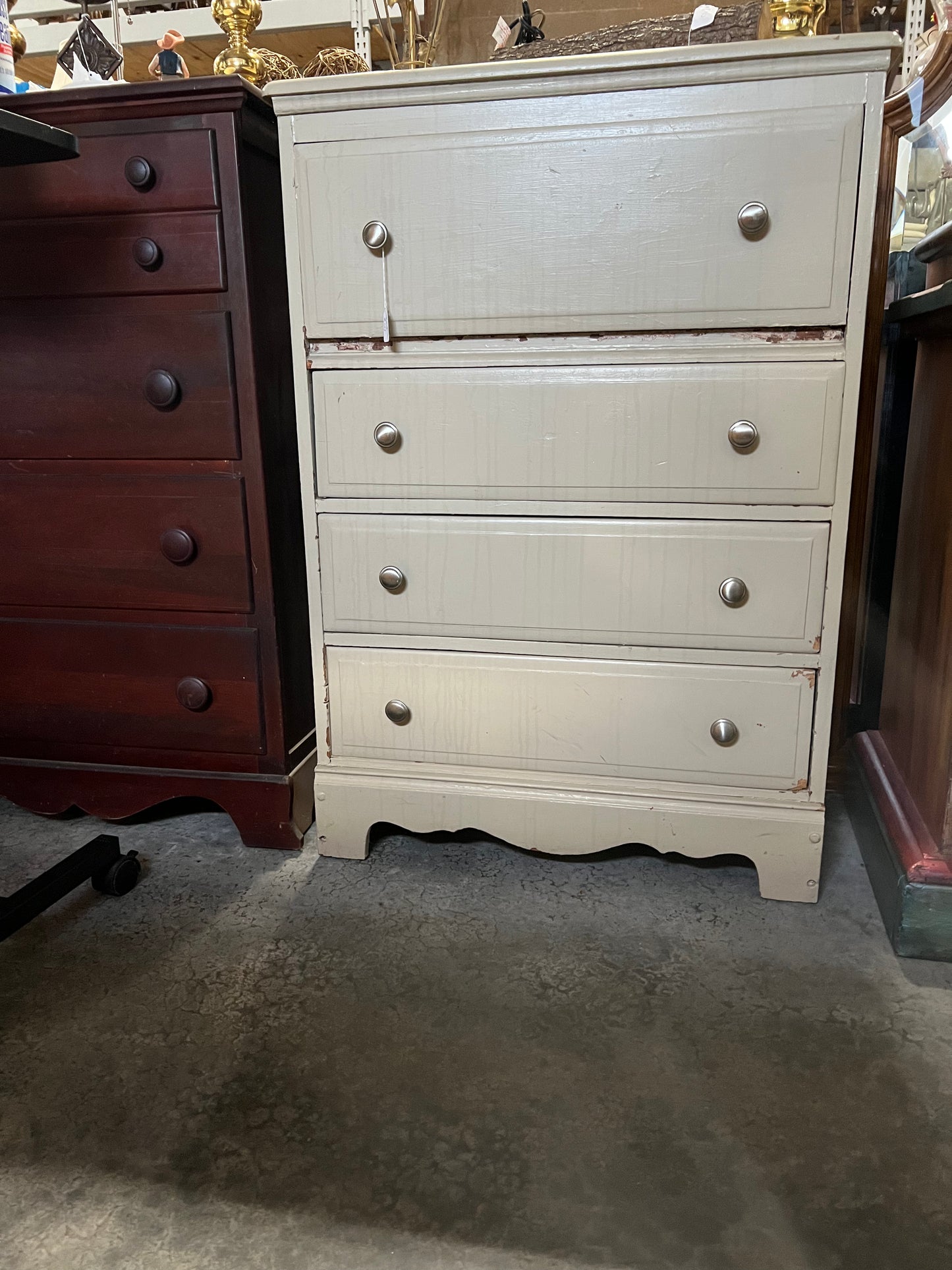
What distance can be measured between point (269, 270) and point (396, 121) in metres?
0.32

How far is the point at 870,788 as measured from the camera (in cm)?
155

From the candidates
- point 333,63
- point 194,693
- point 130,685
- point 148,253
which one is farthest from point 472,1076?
point 333,63

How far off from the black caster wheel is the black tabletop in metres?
1.06

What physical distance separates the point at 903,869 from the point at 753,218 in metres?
0.95

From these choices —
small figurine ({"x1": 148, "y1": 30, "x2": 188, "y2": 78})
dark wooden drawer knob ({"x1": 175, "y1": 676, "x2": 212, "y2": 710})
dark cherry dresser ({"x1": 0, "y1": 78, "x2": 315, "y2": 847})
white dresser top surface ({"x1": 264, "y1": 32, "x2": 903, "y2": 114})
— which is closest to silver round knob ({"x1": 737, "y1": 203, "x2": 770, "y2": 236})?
white dresser top surface ({"x1": 264, "y1": 32, "x2": 903, "y2": 114})

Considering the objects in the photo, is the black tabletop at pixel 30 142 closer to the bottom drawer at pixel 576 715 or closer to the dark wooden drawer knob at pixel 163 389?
the dark wooden drawer knob at pixel 163 389

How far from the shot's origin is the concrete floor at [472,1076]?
0.86m

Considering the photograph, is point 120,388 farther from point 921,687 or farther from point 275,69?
point 921,687

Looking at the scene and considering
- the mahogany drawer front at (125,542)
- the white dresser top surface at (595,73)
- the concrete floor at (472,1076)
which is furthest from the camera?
the mahogany drawer front at (125,542)

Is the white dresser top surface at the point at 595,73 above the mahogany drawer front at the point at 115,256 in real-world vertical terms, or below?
above

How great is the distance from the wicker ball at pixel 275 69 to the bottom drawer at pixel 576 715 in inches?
42.8

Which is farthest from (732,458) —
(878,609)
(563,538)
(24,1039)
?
(24,1039)

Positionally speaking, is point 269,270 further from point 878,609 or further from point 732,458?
point 878,609

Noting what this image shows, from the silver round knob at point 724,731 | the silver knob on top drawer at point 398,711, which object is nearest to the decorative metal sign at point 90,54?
the silver knob on top drawer at point 398,711
